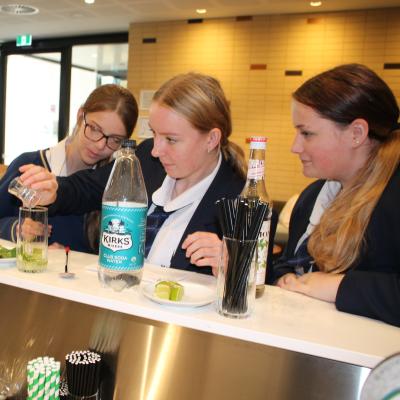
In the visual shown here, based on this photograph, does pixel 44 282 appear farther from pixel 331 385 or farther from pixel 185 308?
pixel 331 385

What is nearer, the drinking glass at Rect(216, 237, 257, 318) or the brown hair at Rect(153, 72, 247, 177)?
the drinking glass at Rect(216, 237, 257, 318)

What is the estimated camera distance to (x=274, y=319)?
2.63 feet

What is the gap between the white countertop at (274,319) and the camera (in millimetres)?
710

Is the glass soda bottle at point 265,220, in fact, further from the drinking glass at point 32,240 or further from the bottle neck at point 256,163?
the drinking glass at point 32,240

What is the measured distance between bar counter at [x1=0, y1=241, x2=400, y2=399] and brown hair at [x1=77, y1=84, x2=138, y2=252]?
61 centimetres

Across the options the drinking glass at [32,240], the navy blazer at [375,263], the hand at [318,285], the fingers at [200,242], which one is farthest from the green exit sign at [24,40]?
the hand at [318,285]

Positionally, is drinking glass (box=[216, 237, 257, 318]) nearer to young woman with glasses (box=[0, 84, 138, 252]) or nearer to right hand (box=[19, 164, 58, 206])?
right hand (box=[19, 164, 58, 206])

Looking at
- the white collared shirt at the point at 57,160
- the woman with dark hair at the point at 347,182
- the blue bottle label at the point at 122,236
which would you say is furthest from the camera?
the white collared shirt at the point at 57,160

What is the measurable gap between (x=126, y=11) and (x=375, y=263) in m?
4.89

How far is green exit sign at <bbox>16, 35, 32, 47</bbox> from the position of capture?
22.0 ft

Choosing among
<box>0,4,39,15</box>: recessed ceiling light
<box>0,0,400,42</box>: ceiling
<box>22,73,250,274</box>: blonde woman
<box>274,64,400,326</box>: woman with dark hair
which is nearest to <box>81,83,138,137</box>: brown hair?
<box>22,73,250,274</box>: blonde woman

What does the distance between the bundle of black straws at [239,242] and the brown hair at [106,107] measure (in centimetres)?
101

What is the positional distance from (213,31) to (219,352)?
4.94m

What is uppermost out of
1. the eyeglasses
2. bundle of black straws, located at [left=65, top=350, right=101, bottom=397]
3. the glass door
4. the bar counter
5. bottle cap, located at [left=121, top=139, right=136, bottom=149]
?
the glass door
